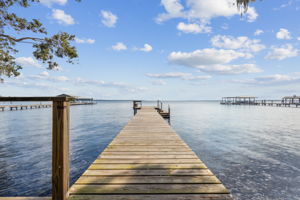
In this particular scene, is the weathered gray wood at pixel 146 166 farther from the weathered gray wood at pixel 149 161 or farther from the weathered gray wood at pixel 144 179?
the weathered gray wood at pixel 144 179

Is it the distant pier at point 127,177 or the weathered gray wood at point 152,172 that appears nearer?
the distant pier at point 127,177

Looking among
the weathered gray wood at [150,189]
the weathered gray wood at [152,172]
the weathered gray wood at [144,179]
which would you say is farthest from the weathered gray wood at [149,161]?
the weathered gray wood at [150,189]

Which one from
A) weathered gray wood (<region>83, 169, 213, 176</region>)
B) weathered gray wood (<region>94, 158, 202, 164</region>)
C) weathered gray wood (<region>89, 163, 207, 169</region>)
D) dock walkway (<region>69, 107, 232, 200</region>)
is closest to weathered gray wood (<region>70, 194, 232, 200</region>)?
dock walkway (<region>69, 107, 232, 200</region>)

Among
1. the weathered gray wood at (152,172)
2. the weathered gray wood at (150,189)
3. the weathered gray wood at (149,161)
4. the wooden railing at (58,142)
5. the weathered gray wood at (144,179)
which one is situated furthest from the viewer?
the weathered gray wood at (149,161)

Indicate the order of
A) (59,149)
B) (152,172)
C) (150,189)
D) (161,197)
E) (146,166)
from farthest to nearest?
(146,166)
(152,172)
(150,189)
(161,197)
(59,149)

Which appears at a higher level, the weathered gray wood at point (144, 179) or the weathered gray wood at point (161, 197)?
the weathered gray wood at point (144, 179)

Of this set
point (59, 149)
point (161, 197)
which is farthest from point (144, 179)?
point (59, 149)

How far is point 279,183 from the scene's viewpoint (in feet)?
20.4

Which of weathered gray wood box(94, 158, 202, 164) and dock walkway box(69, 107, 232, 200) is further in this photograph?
weathered gray wood box(94, 158, 202, 164)

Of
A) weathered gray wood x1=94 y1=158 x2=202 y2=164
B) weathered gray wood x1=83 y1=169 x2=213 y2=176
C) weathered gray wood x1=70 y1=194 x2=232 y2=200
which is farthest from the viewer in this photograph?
weathered gray wood x1=94 y1=158 x2=202 y2=164

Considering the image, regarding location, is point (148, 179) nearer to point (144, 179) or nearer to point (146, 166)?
point (144, 179)

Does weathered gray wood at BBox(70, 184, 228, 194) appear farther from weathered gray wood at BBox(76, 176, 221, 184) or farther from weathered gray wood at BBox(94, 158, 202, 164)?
weathered gray wood at BBox(94, 158, 202, 164)

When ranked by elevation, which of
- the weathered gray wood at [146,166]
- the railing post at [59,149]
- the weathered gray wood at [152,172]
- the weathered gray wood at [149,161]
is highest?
the railing post at [59,149]

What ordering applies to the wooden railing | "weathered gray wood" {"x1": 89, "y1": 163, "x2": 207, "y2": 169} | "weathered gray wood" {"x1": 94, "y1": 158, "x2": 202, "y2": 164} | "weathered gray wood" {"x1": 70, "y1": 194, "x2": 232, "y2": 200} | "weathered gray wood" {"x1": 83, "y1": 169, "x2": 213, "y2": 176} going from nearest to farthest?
the wooden railing → "weathered gray wood" {"x1": 70, "y1": 194, "x2": 232, "y2": 200} → "weathered gray wood" {"x1": 83, "y1": 169, "x2": 213, "y2": 176} → "weathered gray wood" {"x1": 89, "y1": 163, "x2": 207, "y2": 169} → "weathered gray wood" {"x1": 94, "y1": 158, "x2": 202, "y2": 164}
